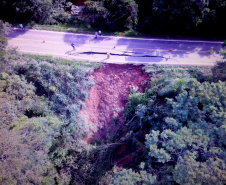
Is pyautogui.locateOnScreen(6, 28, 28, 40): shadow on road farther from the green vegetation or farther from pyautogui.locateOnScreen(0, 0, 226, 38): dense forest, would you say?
the green vegetation

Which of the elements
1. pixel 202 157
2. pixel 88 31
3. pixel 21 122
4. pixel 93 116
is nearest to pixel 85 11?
pixel 88 31

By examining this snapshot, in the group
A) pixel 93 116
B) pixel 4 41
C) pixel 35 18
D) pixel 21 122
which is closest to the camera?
pixel 21 122

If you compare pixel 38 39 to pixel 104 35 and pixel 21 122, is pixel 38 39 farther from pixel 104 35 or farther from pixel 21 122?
pixel 21 122

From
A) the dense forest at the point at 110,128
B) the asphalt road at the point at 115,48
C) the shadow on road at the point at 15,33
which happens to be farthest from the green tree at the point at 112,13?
the shadow on road at the point at 15,33

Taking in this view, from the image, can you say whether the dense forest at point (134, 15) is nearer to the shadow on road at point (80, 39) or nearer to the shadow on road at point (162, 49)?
the shadow on road at point (162, 49)

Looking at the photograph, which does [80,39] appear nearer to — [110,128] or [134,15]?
[134,15]

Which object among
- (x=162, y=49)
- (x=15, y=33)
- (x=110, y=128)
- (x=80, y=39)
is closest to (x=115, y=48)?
(x=80, y=39)
